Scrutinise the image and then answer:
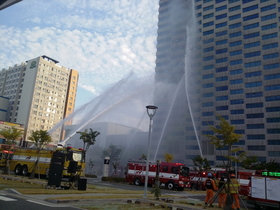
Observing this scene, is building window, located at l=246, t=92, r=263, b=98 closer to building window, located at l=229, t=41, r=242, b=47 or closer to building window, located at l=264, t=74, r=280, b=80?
building window, located at l=264, t=74, r=280, b=80

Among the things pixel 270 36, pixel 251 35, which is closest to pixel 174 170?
pixel 270 36

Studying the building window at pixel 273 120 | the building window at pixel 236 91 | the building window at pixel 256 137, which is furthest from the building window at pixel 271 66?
the building window at pixel 256 137

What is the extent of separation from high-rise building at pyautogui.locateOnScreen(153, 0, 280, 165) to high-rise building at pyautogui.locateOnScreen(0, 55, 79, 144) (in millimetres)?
49057

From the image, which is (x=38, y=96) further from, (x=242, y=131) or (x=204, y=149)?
(x=242, y=131)

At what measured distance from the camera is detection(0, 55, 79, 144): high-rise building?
3912 inches

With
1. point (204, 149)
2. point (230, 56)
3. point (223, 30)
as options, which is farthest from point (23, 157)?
point (223, 30)

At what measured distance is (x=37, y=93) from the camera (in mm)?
100938

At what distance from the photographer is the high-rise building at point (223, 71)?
62.4 m

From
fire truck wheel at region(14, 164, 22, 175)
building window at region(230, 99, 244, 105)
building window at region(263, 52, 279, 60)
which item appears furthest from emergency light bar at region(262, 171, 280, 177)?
building window at region(263, 52, 279, 60)

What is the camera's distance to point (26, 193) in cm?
1212

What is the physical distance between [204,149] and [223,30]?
115 ft

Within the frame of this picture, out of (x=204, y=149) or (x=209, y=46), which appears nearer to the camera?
(x=204, y=149)

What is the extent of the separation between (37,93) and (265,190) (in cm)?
10057

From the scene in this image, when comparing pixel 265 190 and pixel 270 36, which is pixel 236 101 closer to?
pixel 270 36
